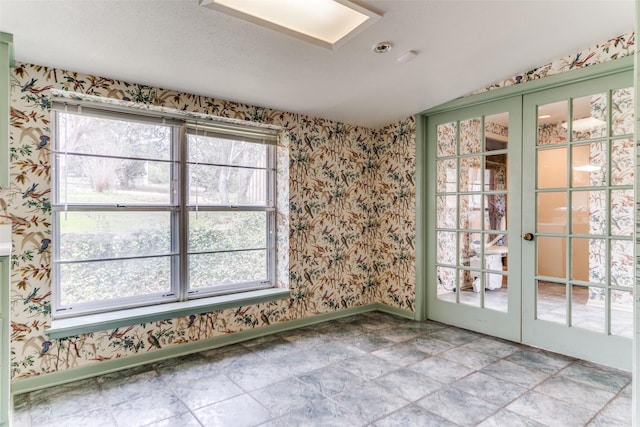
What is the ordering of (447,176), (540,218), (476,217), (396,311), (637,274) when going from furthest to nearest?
1. (396,311)
2. (447,176)
3. (476,217)
4. (540,218)
5. (637,274)

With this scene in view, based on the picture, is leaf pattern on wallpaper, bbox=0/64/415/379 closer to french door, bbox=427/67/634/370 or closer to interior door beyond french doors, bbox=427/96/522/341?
interior door beyond french doors, bbox=427/96/522/341

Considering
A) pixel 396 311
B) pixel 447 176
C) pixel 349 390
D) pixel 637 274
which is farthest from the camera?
pixel 396 311

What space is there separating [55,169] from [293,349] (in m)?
2.21

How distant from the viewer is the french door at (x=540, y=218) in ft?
8.58

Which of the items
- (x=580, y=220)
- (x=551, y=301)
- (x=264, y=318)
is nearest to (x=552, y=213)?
(x=580, y=220)

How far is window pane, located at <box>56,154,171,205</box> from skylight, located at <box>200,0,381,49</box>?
4.82 ft

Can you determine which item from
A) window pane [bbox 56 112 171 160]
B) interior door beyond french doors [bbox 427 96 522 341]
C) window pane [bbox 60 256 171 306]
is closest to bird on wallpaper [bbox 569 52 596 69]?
interior door beyond french doors [bbox 427 96 522 341]

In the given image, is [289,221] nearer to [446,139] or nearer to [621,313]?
[446,139]

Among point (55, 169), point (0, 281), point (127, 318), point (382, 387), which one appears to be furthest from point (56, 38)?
point (382, 387)

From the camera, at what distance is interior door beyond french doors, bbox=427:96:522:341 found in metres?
3.15

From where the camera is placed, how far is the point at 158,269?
2943mm

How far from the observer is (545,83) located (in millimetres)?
2865

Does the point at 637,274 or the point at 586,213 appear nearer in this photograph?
the point at 637,274

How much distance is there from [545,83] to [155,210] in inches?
130
